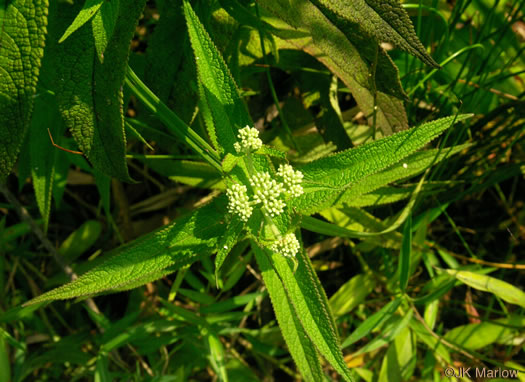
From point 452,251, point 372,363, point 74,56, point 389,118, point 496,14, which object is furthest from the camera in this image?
point 452,251

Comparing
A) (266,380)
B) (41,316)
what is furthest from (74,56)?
(266,380)

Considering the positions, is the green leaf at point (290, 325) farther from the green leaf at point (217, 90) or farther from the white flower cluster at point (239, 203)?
the green leaf at point (217, 90)

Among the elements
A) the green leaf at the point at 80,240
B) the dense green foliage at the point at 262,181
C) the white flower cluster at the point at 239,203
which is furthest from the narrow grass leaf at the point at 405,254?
the green leaf at the point at 80,240

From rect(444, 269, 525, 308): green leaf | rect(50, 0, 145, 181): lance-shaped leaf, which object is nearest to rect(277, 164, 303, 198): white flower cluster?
rect(50, 0, 145, 181): lance-shaped leaf

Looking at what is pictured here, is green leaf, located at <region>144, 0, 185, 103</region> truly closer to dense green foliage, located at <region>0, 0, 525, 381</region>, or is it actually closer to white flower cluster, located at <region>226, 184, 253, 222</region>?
dense green foliage, located at <region>0, 0, 525, 381</region>

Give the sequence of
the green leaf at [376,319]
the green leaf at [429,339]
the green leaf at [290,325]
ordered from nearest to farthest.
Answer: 1. the green leaf at [290,325]
2. the green leaf at [376,319]
3. the green leaf at [429,339]

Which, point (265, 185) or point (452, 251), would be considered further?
point (452, 251)

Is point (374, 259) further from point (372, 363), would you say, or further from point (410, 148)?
point (410, 148)
